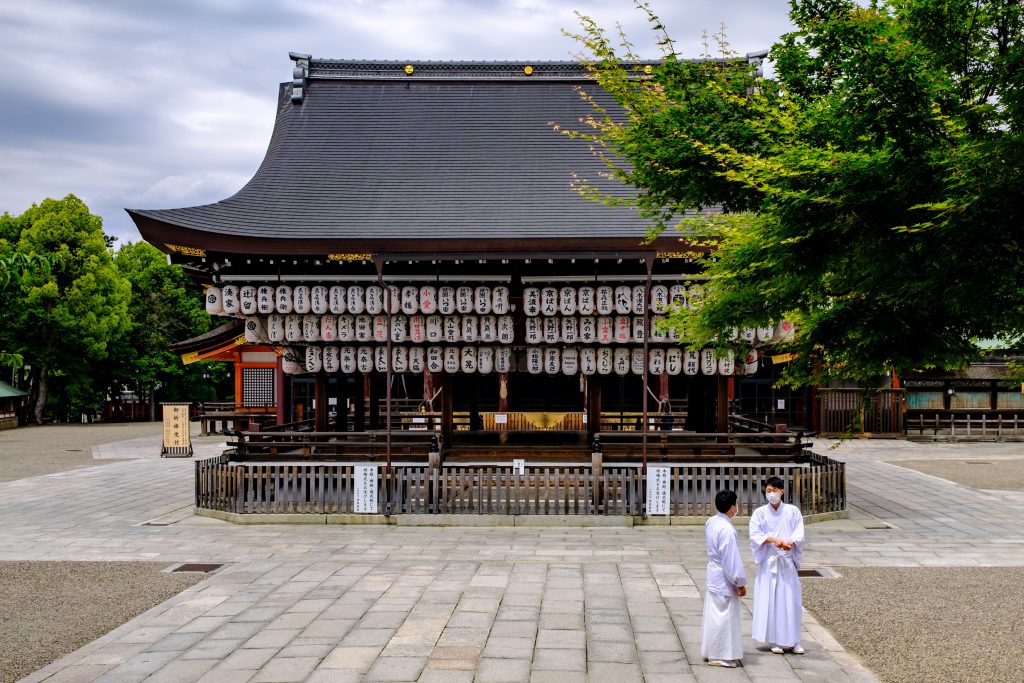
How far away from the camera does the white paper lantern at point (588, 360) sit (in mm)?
14555

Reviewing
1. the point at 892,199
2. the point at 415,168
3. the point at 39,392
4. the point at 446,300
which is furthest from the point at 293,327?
the point at 39,392

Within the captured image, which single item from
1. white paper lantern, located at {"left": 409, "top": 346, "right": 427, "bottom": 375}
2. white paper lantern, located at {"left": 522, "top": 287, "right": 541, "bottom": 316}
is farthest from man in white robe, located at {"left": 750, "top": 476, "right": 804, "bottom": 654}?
white paper lantern, located at {"left": 409, "top": 346, "right": 427, "bottom": 375}

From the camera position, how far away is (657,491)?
12.9 meters

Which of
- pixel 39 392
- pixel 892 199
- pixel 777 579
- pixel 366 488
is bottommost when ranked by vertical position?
pixel 366 488

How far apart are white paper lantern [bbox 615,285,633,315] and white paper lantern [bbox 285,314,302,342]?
592 cm

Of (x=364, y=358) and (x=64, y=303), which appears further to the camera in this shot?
(x=64, y=303)

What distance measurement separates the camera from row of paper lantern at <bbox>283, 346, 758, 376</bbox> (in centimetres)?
1447

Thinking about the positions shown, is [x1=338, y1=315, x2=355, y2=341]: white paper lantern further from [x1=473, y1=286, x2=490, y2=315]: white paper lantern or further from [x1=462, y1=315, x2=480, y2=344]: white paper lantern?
[x1=473, y1=286, x2=490, y2=315]: white paper lantern

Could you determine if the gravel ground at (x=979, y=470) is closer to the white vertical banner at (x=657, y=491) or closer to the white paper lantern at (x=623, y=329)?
the white vertical banner at (x=657, y=491)

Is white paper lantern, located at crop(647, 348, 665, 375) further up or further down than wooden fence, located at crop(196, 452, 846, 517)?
further up

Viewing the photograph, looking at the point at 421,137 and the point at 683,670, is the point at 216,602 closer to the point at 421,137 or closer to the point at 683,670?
the point at 683,670

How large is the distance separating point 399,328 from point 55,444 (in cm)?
2055

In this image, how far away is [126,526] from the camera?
12984 mm

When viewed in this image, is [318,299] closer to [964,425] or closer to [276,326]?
[276,326]
